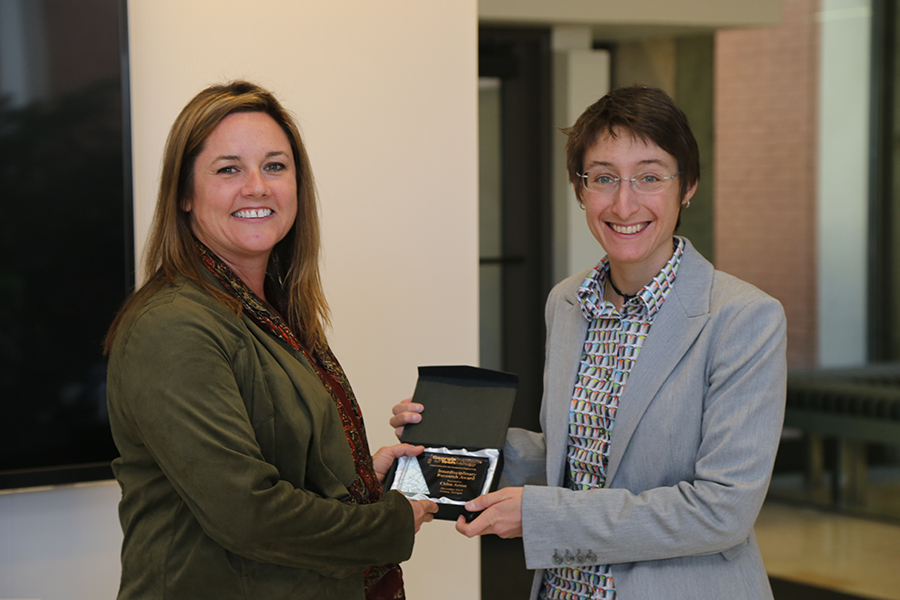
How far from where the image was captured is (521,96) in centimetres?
505

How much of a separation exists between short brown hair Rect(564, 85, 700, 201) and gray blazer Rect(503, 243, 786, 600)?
9.7 inches

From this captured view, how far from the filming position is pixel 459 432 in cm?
202

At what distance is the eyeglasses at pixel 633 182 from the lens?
6.25ft

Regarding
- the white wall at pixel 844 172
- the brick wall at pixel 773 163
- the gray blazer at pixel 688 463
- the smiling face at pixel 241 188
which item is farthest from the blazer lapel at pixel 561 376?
the brick wall at pixel 773 163

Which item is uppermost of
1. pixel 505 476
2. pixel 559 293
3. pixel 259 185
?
pixel 259 185

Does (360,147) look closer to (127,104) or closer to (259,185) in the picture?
(127,104)

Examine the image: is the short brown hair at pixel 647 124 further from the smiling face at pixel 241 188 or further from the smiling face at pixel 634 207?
the smiling face at pixel 241 188

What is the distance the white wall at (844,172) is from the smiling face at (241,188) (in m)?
5.06

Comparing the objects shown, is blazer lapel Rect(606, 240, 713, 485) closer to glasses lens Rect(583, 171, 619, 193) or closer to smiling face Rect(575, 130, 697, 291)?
smiling face Rect(575, 130, 697, 291)

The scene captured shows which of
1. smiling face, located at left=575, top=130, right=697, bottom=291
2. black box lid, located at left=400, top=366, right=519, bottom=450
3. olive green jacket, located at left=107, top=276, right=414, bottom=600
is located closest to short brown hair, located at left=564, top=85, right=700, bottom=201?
smiling face, located at left=575, top=130, right=697, bottom=291

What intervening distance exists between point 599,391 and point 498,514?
335 millimetres

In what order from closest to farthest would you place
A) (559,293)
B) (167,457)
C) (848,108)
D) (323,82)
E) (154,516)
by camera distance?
(167,457), (154,516), (559,293), (323,82), (848,108)

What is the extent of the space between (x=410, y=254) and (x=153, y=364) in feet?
4.99

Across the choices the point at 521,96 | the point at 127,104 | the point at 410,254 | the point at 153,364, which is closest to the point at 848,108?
the point at 521,96
